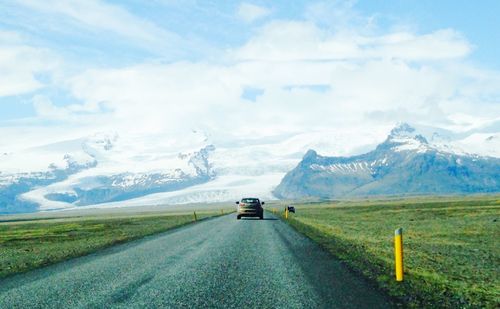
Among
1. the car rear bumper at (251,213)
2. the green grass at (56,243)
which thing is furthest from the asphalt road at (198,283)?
the car rear bumper at (251,213)

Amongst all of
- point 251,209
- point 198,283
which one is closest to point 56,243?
point 251,209

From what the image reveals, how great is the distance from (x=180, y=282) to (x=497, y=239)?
21.2 metres

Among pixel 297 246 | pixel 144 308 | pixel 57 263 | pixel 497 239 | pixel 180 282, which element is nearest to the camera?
pixel 144 308

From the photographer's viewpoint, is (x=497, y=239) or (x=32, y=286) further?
(x=497, y=239)

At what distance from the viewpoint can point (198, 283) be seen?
14477 millimetres

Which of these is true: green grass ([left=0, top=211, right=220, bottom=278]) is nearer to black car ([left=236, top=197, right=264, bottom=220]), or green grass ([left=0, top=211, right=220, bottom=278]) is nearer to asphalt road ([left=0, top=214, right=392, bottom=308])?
asphalt road ([left=0, top=214, right=392, bottom=308])

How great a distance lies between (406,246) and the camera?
2577 cm

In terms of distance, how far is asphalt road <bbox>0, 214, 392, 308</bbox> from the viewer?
1195 cm

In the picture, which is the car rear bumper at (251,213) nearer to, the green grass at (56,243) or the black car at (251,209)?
the black car at (251,209)

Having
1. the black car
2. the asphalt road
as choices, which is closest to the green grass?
the asphalt road

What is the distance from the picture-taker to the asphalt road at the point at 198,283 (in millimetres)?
11953

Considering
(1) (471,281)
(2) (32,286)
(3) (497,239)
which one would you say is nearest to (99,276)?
(2) (32,286)

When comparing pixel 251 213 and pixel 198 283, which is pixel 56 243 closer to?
pixel 251 213

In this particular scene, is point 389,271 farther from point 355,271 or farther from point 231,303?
point 231,303
